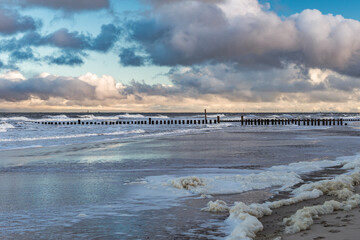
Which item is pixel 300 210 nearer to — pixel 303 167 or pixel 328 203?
pixel 328 203

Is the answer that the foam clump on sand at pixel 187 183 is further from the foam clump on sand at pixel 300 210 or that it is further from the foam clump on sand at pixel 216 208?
the foam clump on sand at pixel 300 210

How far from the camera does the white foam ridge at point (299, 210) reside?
229 inches

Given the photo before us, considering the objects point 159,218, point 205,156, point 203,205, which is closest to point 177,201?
point 203,205

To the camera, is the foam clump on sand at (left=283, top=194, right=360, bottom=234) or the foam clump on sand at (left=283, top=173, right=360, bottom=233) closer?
the foam clump on sand at (left=283, top=194, right=360, bottom=234)

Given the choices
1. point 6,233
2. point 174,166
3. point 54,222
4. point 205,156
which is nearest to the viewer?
point 6,233

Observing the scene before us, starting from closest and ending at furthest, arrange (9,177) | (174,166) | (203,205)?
1. (203,205)
2. (9,177)
3. (174,166)

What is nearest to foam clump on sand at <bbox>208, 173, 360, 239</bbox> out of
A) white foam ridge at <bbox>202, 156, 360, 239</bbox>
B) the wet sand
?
white foam ridge at <bbox>202, 156, 360, 239</bbox>

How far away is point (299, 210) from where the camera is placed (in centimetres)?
653

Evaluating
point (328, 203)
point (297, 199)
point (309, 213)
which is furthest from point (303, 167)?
point (309, 213)

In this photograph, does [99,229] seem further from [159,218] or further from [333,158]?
[333,158]

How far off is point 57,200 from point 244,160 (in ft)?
29.1

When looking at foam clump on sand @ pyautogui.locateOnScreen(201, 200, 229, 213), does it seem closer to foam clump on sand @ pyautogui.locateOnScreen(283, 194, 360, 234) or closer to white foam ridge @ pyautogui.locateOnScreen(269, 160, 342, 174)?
foam clump on sand @ pyautogui.locateOnScreen(283, 194, 360, 234)

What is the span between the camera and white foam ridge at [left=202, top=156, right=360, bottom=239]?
5.80 meters

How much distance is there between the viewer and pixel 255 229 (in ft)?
19.2
